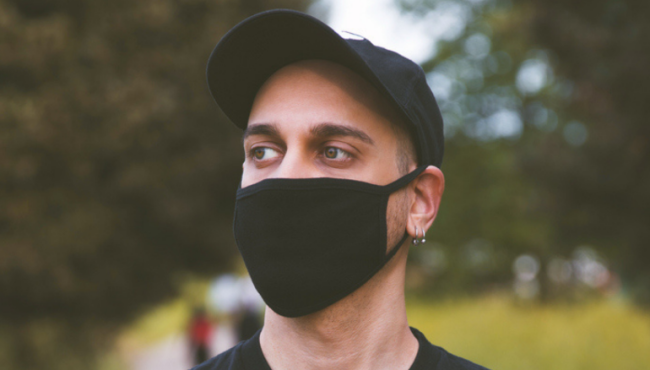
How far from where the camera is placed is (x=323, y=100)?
2.10m

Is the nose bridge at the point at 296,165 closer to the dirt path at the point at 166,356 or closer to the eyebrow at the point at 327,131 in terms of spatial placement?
the eyebrow at the point at 327,131

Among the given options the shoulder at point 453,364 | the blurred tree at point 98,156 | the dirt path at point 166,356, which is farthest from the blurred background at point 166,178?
the shoulder at point 453,364

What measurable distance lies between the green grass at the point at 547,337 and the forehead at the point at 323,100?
647cm

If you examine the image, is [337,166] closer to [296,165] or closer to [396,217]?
[296,165]

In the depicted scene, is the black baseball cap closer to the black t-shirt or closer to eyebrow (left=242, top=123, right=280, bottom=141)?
eyebrow (left=242, top=123, right=280, bottom=141)

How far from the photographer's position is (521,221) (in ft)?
78.5

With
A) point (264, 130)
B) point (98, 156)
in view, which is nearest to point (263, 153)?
point (264, 130)

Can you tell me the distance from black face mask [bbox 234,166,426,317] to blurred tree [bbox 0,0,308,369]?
8119mm

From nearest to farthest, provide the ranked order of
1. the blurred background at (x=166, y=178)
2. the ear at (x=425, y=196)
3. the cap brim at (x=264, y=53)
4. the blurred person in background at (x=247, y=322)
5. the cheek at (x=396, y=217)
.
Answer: the cap brim at (x=264, y=53), the cheek at (x=396, y=217), the ear at (x=425, y=196), the blurred background at (x=166, y=178), the blurred person in background at (x=247, y=322)

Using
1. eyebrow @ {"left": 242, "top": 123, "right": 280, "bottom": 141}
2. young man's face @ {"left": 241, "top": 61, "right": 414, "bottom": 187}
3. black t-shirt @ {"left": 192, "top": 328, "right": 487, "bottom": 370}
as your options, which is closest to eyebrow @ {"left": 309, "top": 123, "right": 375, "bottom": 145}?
young man's face @ {"left": 241, "top": 61, "right": 414, "bottom": 187}

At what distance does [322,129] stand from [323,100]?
0.35 ft

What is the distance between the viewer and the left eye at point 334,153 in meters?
2.11

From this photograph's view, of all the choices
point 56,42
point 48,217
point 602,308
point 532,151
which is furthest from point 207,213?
point 602,308

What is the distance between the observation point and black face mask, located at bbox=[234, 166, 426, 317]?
206cm
